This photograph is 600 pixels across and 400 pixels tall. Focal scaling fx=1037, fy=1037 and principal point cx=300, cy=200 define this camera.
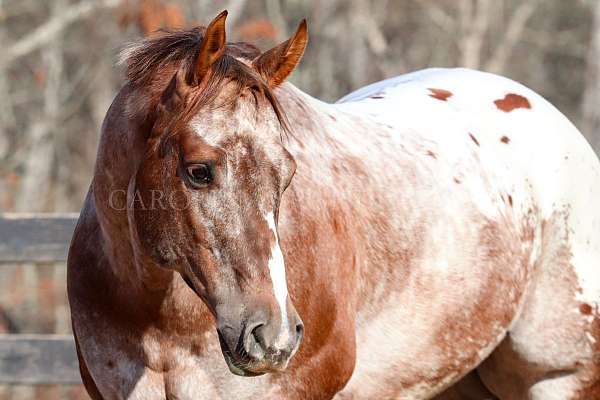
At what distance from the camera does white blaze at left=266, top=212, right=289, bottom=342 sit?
2529mm

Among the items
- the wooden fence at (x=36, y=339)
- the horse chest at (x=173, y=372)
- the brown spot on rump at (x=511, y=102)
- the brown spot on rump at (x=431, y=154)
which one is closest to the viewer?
the horse chest at (x=173, y=372)

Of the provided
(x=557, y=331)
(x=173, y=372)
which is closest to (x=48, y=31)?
(x=557, y=331)

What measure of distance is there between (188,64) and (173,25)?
10408 mm

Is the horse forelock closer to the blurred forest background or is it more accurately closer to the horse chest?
the horse chest

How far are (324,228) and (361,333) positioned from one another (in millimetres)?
474

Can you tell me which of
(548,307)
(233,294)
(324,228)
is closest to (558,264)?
(548,307)

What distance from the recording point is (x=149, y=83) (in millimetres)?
2848

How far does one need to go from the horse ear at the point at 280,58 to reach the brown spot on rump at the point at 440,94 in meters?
1.32

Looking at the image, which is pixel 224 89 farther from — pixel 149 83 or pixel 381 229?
pixel 381 229

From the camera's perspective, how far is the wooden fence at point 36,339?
18.2 ft

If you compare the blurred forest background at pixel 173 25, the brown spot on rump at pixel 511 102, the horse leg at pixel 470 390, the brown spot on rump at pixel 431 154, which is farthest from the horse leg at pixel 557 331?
the blurred forest background at pixel 173 25

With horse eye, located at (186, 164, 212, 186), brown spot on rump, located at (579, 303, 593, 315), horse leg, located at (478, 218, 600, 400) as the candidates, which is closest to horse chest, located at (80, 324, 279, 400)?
horse eye, located at (186, 164, 212, 186)

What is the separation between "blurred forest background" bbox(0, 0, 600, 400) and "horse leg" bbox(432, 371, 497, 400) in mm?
4442

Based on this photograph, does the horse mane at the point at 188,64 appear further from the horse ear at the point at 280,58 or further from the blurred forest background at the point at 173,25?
the blurred forest background at the point at 173,25
